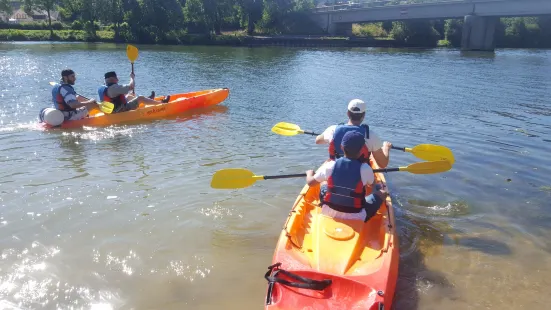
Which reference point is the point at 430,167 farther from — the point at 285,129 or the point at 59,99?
the point at 59,99

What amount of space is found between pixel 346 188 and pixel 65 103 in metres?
9.25

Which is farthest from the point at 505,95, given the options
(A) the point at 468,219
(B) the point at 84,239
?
(B) the point at 84,239

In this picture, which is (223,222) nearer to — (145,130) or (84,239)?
(84,239)

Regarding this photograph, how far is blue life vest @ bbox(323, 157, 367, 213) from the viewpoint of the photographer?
500 cm

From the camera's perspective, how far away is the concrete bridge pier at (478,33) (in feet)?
161

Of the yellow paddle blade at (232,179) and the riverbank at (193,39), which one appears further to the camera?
the riverbank at (193,39)

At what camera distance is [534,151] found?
10414 mm

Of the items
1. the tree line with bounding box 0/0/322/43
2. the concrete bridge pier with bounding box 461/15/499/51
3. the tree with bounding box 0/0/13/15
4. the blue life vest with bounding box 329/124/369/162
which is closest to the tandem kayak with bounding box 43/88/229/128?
the blue life vest with bounding box 329/124/369/162

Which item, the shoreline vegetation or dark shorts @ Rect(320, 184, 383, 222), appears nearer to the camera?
dark shorts @ Rect(320, 184, 383, 222)

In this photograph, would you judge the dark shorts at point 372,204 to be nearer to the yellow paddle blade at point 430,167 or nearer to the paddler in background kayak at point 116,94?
the yellow paddle blade at point 430,167

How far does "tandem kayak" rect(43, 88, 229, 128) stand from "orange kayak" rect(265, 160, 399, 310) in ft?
27.8

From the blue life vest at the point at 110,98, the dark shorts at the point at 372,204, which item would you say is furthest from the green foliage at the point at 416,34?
the dark shorts at the point at 372,204

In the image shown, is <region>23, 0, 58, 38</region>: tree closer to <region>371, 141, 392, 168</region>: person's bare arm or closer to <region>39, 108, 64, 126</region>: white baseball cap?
<region>39, 108, 64, 126</region>: white baseball cap

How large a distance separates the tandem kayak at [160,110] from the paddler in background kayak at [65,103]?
0.70ft
